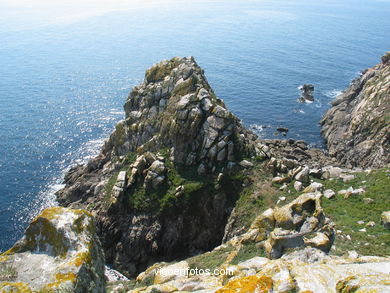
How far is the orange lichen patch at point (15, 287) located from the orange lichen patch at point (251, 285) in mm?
10025

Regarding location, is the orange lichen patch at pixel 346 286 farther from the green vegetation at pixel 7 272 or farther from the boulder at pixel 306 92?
the boulder at pixel 306 92

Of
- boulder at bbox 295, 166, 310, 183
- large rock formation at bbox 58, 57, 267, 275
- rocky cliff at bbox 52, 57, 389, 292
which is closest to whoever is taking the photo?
boulder at bbox 295, 166, 310, 183

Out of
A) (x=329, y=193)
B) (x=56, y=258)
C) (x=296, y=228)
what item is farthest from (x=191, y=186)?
(x=56, y=258)

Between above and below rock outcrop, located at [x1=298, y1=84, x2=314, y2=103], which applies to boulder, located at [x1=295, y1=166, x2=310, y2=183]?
below

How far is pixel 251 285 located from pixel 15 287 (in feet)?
39.5

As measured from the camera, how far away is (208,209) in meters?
53.2

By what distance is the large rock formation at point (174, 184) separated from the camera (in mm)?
53219

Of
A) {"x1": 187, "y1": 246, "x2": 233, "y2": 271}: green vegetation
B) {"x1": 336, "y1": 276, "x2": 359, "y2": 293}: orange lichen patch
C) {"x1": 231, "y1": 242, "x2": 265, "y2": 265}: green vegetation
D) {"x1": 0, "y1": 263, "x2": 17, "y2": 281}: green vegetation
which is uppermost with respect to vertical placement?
{"x1": 336, "y1": 276, "x2": 359, "y2": 293}: orange lichen patch

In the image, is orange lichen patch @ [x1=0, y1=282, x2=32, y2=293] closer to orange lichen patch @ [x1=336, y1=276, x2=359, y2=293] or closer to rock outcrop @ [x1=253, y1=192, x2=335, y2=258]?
orange lichen patch @ [x1=336, y1=276, x2=359, y2=293]

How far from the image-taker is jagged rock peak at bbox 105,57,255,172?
5662cm

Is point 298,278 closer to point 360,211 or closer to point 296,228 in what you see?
point 296,228

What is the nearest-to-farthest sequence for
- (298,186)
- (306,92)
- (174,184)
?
(298,186)
(174,184)
(306,92)

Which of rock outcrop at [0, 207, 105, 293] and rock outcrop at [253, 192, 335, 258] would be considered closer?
rock outcrop at [0, 207, 105, 293]

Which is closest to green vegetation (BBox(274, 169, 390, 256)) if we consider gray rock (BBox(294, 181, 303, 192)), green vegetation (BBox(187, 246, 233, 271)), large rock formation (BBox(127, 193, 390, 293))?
gray rock (BBox(294, 181, 303, 192))
